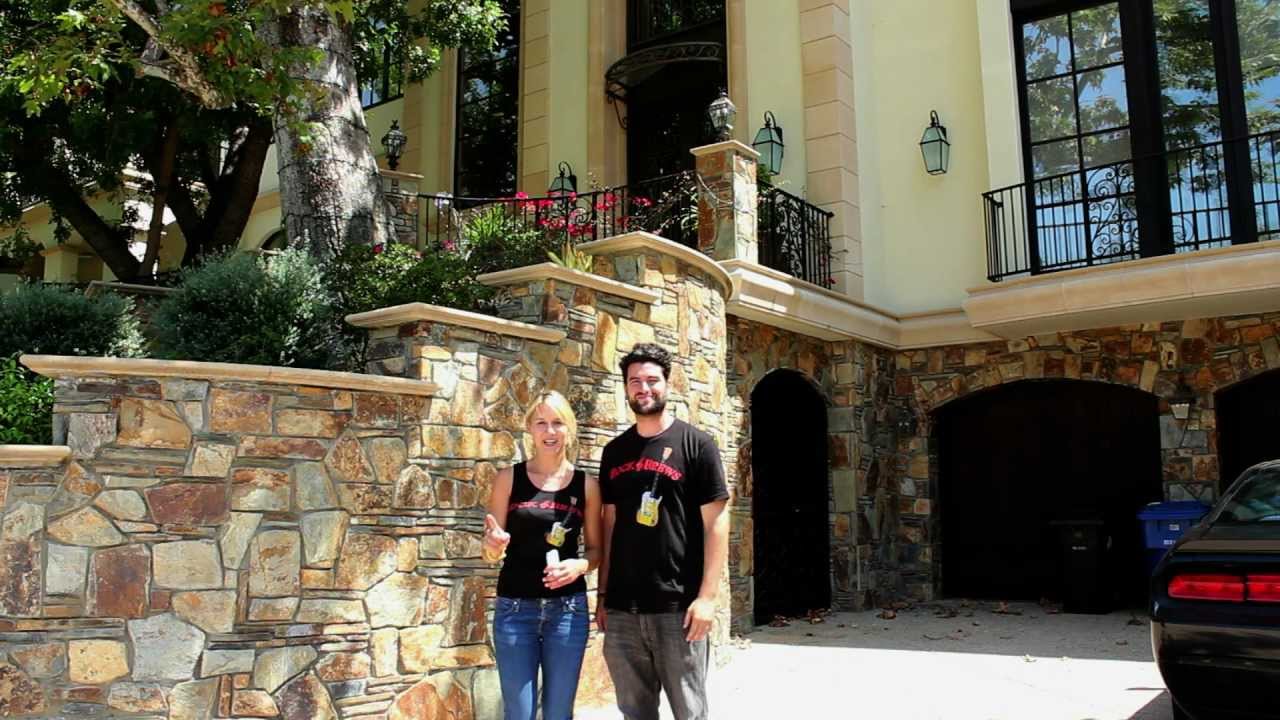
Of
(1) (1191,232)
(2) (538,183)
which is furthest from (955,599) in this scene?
(2) (538,183)

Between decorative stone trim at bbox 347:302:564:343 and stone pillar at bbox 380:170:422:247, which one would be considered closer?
decorative stone trim at bbox 347:302:564:343

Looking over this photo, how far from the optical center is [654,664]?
400 centimetres

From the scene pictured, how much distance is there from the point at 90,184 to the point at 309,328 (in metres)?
10.8

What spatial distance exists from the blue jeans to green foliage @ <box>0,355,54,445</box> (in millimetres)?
3172

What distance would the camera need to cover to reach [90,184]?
15.8 metres

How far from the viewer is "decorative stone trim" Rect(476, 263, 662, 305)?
6.54 meters

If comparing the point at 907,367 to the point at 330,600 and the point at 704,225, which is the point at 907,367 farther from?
the point at 330,600

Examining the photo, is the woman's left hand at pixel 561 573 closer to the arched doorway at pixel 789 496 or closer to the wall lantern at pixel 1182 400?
the arched doorway at pixel 789 496

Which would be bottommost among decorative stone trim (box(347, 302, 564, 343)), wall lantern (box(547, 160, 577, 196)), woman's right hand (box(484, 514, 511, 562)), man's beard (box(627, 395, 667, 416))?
woman's right hand (box(484, 514, 511, 562))

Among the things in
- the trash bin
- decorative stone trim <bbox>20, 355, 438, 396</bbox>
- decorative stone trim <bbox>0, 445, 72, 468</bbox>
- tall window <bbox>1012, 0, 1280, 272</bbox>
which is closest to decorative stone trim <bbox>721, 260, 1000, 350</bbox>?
tall window <bbox>1012, 0, 1280, 272</bbox>

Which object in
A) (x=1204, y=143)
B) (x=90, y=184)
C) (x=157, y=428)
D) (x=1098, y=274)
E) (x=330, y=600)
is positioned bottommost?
(x=330, y=600)

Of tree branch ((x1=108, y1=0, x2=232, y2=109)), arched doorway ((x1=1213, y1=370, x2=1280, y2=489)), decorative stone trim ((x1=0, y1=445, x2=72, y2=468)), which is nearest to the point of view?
decorative stone trim ((x1=0, y1=445, x2=72, y2=468))

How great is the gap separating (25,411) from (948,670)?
620 centimetres

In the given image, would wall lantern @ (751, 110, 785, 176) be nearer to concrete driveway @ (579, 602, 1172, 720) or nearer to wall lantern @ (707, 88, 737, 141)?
wall lantern @ (707, 88, 737, 141)
